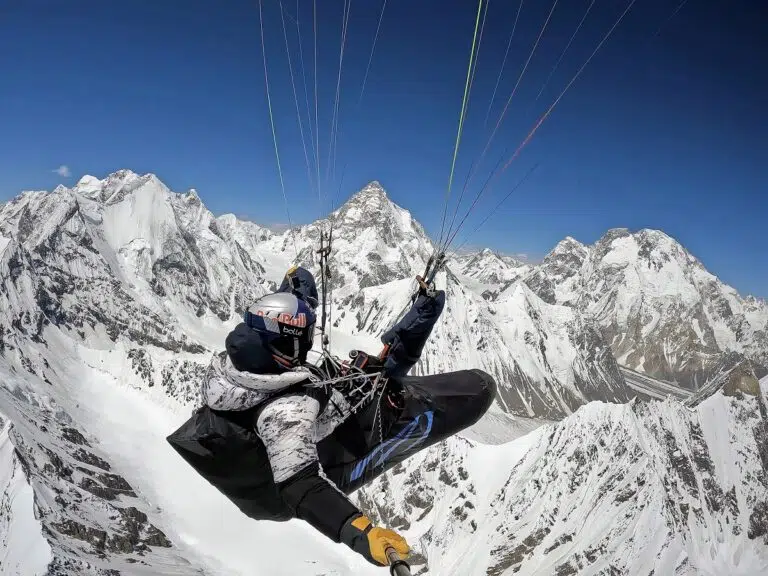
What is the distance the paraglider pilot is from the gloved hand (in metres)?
0.01

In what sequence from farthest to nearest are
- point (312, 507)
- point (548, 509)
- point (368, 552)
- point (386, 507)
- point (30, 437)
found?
point (386, 507) → point (30, 437) → point (548, 509) → point (312, 507) → point (368, 552)

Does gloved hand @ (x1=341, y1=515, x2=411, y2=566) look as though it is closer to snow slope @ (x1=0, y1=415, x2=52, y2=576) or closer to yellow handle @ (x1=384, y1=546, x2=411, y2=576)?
yellow handle @ (x1=384, y1=546, x2=411, y2=576)

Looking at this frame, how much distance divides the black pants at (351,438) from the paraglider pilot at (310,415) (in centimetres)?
2

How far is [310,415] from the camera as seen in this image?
6.54 m

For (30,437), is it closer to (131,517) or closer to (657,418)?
(131,517)

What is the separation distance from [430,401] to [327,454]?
8.49ft

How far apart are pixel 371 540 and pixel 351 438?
4697mm

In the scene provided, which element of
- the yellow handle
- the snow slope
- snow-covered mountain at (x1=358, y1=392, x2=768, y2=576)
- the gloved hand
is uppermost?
snow-covered mountain at (x1=358, y1=392, x2=768, y2=576)

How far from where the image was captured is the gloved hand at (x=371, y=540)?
15.4ft

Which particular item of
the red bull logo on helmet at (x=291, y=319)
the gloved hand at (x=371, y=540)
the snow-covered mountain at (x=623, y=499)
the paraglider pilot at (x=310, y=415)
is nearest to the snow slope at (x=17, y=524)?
the snow-covered mountain at (x=623, y=499)

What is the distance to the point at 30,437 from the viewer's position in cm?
9450

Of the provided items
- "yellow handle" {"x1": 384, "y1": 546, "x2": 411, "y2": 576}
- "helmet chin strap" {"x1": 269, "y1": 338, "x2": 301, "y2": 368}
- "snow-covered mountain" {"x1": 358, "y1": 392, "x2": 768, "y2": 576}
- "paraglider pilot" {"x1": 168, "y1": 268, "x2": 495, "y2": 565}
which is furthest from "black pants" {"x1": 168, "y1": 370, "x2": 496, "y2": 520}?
"snow-covered mountain" {"x1": 358, "y1": 392, "x2": 768, "y2": 576}

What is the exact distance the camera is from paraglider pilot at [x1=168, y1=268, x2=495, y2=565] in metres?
5.90

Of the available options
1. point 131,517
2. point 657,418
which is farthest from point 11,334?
point 657,418
